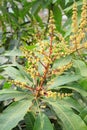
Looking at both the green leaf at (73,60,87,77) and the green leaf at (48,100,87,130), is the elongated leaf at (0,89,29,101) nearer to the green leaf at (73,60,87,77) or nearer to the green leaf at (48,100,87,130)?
the green leaf at (48,100,87,130)

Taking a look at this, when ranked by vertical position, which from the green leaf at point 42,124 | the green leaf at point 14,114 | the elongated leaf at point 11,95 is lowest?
the green leaf at point 42,124

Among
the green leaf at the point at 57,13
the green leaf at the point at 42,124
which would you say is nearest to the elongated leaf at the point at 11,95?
the green leaf at the point at 42,124

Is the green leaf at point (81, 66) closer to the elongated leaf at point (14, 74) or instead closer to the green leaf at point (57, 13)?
the elongated leaf at point (14, 74)

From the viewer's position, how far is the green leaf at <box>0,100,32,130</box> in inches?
40.3

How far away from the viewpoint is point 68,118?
1.07 m

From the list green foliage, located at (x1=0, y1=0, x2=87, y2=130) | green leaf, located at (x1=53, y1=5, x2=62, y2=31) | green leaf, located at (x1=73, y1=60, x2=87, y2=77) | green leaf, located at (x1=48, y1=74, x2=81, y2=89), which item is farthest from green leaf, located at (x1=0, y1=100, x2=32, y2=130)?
green leaf, located at (x1=53, y1=5, x2=62, y2=31)

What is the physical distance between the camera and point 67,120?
3.50 feet

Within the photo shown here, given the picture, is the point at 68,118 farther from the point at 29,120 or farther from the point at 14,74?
the point at 14,74

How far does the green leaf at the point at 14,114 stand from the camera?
3.35 feet

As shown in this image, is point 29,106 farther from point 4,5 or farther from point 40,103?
point 4,5

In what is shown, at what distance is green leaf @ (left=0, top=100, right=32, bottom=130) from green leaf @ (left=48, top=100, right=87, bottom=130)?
8 centimetres

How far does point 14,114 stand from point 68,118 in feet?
0.52

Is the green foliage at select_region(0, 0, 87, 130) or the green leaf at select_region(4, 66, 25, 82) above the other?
the green leaf at select_region(4, 66, 25, 82)

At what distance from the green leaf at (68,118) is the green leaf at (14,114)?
0.27ft
